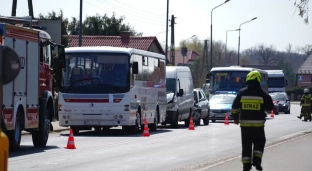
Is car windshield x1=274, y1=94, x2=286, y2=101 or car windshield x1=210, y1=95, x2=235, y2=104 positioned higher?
car windshield x1=210, y1=95, x2=235, y2=104

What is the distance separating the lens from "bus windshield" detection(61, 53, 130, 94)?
26.8m

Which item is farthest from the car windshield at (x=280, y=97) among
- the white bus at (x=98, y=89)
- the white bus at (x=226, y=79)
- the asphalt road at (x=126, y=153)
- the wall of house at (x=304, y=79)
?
the wall of house at (x=304, y=79)

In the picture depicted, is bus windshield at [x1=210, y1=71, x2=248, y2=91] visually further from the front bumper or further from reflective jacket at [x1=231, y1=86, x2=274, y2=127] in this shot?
reflective jacket at [x1=231, y1=86, x2=274, y2=127]

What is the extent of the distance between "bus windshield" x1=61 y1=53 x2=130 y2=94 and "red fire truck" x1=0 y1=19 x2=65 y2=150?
4302 mm

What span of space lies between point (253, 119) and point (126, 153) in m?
6.98

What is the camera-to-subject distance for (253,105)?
13.0 m

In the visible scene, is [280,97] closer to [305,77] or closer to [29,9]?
[29,9]

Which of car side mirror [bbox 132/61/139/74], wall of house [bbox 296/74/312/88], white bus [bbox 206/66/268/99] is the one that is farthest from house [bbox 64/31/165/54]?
wall of house [bbox 296/74/312/88]

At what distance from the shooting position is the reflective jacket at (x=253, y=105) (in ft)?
42.5

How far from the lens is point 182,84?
119 feet

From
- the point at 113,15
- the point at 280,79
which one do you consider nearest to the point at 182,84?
the point at 280,79

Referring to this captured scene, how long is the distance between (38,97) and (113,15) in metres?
67.3

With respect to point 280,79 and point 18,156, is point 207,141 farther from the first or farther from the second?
point 280,79

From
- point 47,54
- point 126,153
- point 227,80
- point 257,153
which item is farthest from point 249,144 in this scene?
point 227,80
